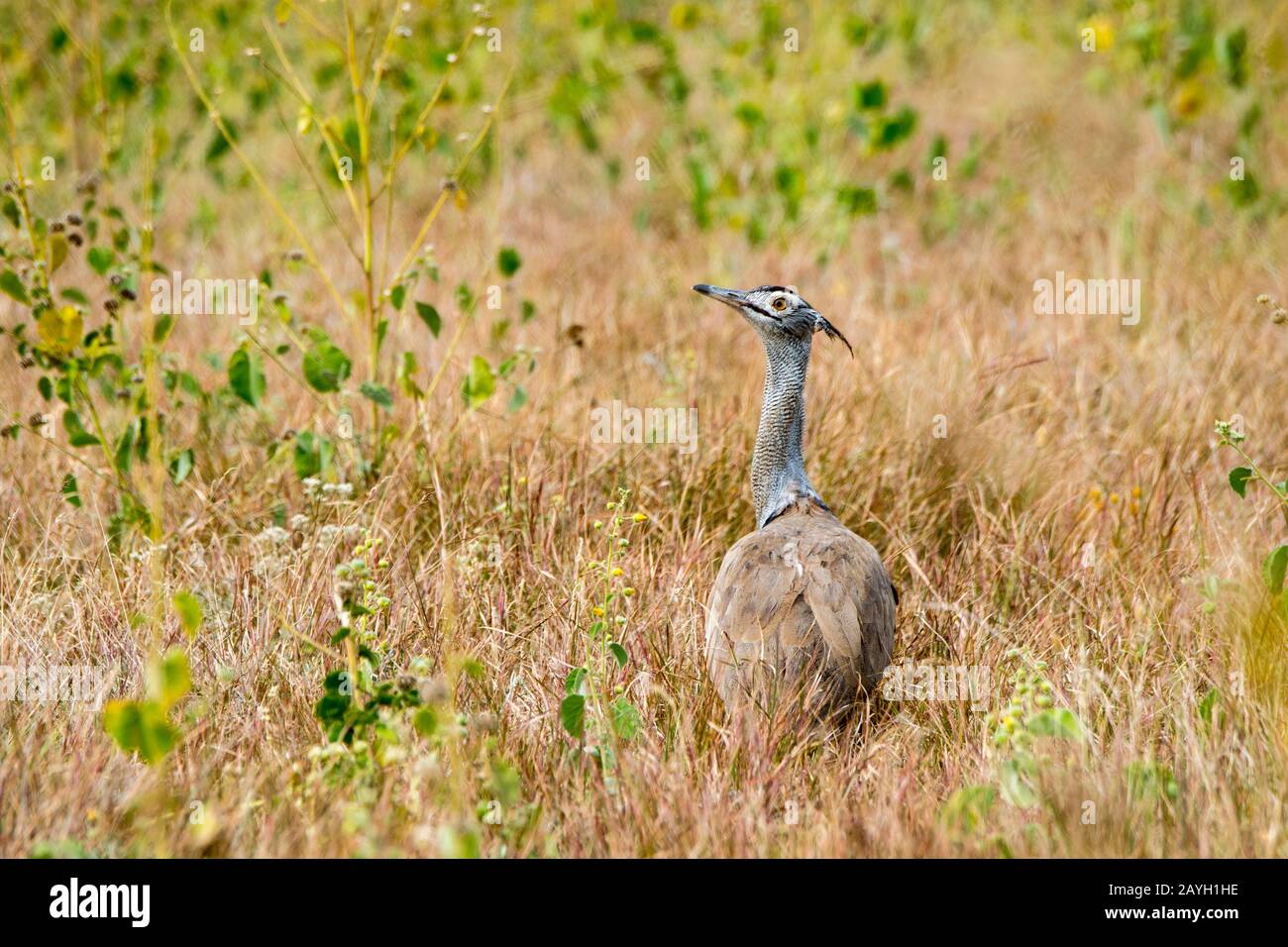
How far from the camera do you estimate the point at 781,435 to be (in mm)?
3408

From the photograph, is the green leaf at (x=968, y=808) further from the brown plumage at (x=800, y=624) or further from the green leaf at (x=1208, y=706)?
the green leaf at (x=1208, y=706)

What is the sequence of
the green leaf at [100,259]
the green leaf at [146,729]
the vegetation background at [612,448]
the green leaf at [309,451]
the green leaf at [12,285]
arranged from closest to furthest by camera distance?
the green leaf at [146,729] → the vegetation background at [612,448] → the green leaf at [12,285] → the green leaf at [100,259] → the green leaf at [309,451]

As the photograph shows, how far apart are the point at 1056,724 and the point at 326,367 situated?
6.81 ft

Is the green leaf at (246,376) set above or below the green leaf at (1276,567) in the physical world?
above

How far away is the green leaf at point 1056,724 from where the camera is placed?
97.7 inches

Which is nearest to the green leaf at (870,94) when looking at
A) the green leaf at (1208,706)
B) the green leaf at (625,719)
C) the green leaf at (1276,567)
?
the green leaf at (1276,567)

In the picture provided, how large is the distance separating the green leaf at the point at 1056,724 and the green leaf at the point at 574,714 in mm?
846

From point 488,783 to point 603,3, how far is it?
564cm
